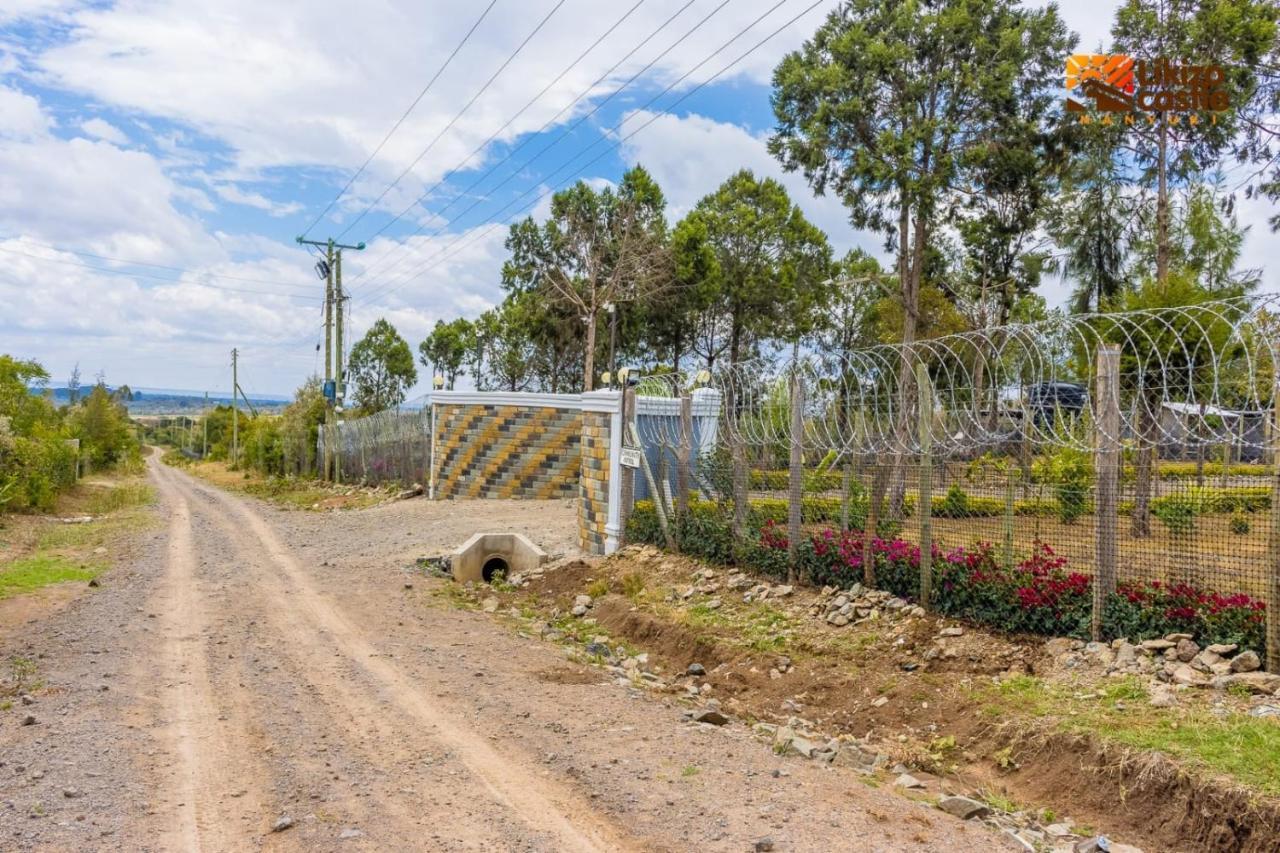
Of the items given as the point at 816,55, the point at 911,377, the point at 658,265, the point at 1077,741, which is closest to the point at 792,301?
the point at 658,265

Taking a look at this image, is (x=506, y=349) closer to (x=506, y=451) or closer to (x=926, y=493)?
(x=506, y=451)

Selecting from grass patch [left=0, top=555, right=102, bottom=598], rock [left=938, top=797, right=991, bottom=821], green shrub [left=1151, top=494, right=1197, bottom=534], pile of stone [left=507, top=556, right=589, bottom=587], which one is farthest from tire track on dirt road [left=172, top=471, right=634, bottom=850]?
green shrub [left=1151, top=494, right=1197, bottom=534]

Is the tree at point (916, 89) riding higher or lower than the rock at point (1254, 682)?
higher

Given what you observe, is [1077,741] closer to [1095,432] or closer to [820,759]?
[820,759]

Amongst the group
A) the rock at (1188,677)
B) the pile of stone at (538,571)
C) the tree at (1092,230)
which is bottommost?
the pile of stone at (538,571)

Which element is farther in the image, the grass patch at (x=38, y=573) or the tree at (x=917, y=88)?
the tree at (x=917, y=88)

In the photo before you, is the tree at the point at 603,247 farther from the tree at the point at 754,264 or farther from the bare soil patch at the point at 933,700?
the bare soil patch at the point at 933,700

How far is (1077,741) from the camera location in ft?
16.1

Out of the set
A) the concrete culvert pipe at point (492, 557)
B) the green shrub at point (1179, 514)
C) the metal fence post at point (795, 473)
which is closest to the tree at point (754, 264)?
the concrete culvert pipe at point (492, 557)

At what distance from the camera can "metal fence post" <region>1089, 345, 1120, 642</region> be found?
6.07 metres

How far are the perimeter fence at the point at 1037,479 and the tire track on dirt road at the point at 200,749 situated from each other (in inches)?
192

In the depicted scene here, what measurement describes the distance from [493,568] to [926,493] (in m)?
6.62

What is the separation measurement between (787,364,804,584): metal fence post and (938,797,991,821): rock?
14.7 ft

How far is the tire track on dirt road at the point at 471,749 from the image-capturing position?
3.98m
